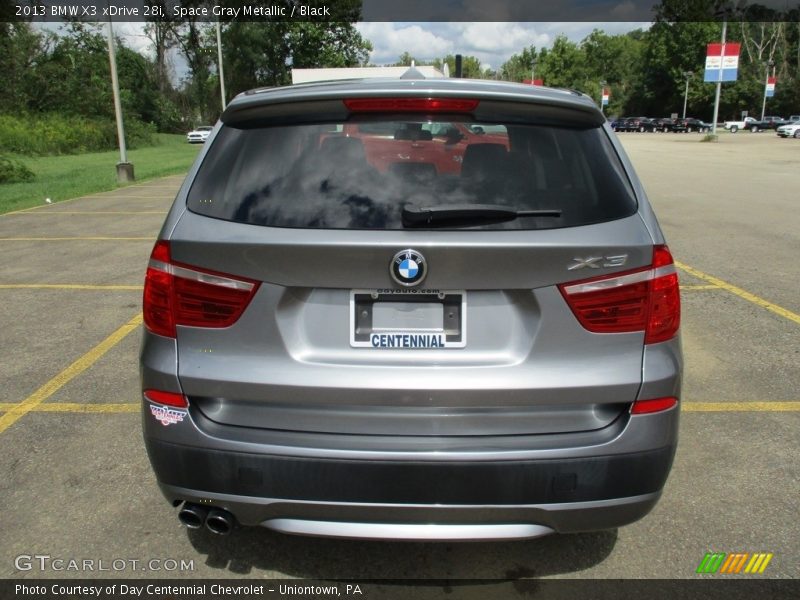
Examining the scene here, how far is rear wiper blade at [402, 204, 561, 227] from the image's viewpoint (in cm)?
210

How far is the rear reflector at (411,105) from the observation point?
2273 millimetres

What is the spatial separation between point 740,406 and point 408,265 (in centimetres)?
304

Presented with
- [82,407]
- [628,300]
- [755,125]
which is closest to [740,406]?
[628,300]

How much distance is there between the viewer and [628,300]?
2158mm

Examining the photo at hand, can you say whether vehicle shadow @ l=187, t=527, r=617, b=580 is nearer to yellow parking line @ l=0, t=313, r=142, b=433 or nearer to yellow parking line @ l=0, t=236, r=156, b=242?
yellow parking line @ l=0, t=313, r=142, b=433

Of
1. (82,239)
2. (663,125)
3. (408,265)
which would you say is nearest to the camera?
(408,265)

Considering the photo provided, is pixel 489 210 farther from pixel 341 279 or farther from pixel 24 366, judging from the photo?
pixel 24 366

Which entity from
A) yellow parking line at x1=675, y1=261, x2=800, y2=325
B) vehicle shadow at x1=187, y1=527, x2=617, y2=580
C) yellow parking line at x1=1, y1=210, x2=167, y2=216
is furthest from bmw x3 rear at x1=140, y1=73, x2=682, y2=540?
yellow parking line at x1=1, y1=210, x2=167, y2=216

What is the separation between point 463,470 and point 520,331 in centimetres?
48

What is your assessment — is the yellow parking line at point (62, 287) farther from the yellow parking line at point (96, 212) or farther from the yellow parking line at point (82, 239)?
the yellow parking line at point (96, 212)

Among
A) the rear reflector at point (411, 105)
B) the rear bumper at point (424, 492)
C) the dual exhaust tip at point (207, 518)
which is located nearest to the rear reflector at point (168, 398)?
the rear bumper at point (424, 492)

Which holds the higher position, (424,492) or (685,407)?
(424,492)

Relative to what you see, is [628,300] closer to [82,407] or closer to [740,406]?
[740,406]

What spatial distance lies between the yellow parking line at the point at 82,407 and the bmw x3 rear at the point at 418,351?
209cm
